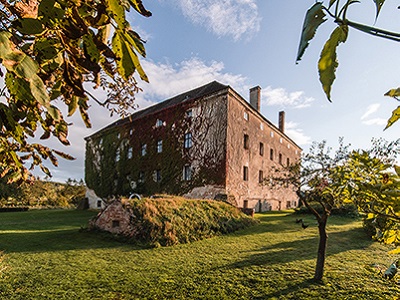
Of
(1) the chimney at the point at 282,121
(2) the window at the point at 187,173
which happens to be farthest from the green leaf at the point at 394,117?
(1) the chimney at the point at 282,121

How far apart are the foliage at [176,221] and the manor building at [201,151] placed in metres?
5.12

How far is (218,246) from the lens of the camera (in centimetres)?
813

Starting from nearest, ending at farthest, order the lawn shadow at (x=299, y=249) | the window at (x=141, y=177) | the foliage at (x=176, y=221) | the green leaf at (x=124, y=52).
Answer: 1. the green leaf at (x=124, y=52)
2. the lawn shadow at (x=299, y=249)
3. the foliage at (x=176, y=221)
4. the window at (x=141, y=177)

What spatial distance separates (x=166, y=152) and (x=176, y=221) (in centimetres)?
1252

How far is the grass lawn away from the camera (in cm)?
439

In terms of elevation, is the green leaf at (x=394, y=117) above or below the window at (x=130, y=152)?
below

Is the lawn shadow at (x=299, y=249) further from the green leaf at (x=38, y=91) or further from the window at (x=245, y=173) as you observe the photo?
the window at (x=245, y=173)

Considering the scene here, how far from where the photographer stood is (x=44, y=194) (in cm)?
2928

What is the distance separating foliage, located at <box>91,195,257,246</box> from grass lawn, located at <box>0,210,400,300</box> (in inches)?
26.2

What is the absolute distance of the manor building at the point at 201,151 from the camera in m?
18.5

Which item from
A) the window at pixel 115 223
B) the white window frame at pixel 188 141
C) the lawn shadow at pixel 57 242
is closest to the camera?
the lawn shadow at pixel 57 242

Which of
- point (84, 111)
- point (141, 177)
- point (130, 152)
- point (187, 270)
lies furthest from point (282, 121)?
point (84, 111)

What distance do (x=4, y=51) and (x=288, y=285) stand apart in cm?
567

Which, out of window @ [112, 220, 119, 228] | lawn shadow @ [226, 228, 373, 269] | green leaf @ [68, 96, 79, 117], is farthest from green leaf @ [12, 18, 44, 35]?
window @ [112, 220, 119, 228]
